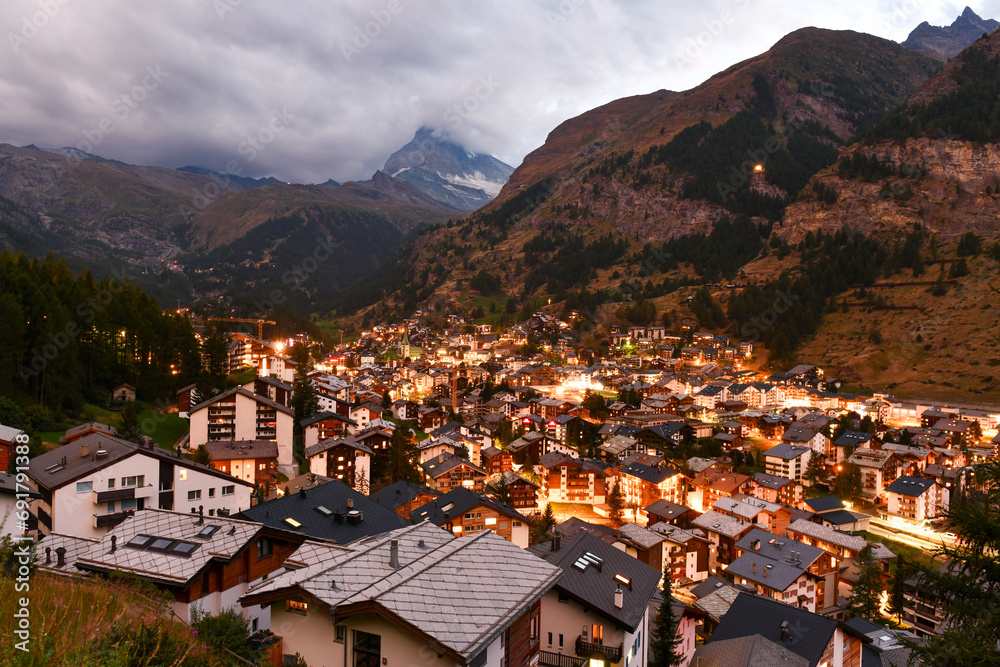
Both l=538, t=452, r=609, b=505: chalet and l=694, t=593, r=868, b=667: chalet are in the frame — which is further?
l=538, t=452, r=609, b=505: chalet

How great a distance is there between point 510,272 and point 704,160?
2683 inches

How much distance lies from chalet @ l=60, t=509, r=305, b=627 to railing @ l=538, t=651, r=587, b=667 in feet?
19.5

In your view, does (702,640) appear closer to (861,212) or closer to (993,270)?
(993,270)

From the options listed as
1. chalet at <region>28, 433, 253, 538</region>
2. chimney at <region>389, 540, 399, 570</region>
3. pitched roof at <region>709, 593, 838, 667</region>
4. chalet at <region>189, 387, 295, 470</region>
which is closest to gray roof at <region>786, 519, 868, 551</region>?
pitched roof at <region>709, 593, 838, 667</region>

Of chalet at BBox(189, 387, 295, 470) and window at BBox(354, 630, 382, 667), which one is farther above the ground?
window at BBox(354, 630, 382, 667)

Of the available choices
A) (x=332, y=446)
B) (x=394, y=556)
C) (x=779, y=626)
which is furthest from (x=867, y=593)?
(x=394, y=556)

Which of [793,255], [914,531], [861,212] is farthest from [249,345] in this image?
[861,212]

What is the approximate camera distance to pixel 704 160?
169250 millimetres

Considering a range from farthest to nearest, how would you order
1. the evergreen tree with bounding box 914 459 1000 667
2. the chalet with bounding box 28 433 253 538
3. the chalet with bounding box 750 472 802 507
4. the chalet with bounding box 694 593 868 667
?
the chalet with bounding box 750 472 802 507 < the chalet with bounding box 694 593 868 667 < the chalet with bounding box 28 433 253 538 < the evergreen tree with bounding box 914 459 1000 667

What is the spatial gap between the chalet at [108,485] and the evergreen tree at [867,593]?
38160mm

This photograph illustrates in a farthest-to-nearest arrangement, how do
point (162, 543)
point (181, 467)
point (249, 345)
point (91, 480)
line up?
point (249, 345) → point (181, 467) → point (91, 480) → point (162, 543)

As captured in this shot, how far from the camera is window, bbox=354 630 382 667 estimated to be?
24.5 ft

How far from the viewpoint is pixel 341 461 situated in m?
43.1

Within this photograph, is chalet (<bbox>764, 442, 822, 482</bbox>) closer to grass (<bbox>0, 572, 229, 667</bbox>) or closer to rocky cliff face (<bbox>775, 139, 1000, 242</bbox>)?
grass (<bbox>0, 572, 229, 667</bbox>)
